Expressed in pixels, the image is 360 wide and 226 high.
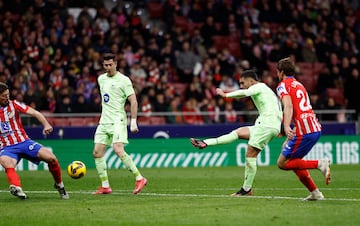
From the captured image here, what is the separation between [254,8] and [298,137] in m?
22.3

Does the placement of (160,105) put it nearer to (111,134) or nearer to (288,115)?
(111,134)

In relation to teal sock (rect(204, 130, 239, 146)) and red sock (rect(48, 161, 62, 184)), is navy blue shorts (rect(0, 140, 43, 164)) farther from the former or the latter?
teal sock (rect(204, 130, 239, 146))

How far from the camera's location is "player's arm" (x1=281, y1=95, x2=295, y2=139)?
13.3 metres

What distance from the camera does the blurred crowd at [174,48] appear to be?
27734mm

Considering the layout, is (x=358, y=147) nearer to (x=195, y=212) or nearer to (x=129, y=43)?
(x=129, y=43)

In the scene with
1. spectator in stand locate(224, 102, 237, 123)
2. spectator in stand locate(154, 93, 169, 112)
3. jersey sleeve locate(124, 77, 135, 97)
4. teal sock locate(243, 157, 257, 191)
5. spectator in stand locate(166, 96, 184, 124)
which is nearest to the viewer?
teal sock locate(243, 157, 257, 191)

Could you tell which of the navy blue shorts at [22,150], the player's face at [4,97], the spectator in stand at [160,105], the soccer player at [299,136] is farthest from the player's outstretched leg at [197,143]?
the spectator in stand at [160,105]

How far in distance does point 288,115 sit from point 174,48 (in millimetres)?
18066

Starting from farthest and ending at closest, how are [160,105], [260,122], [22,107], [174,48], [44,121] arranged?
[174,48] < [160,105] < [260,122] < [22,107] < [44,121]

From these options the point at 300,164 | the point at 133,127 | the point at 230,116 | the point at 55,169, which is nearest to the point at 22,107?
the point at 55,169

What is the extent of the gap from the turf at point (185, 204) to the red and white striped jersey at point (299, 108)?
1149 millimetres

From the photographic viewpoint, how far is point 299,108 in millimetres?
13680

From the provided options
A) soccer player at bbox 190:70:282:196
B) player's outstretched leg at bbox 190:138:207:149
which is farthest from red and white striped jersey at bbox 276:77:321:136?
player's outstretched leg at bbox 190:138:207:149

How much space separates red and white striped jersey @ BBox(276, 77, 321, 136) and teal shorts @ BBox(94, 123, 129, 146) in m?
3.74
